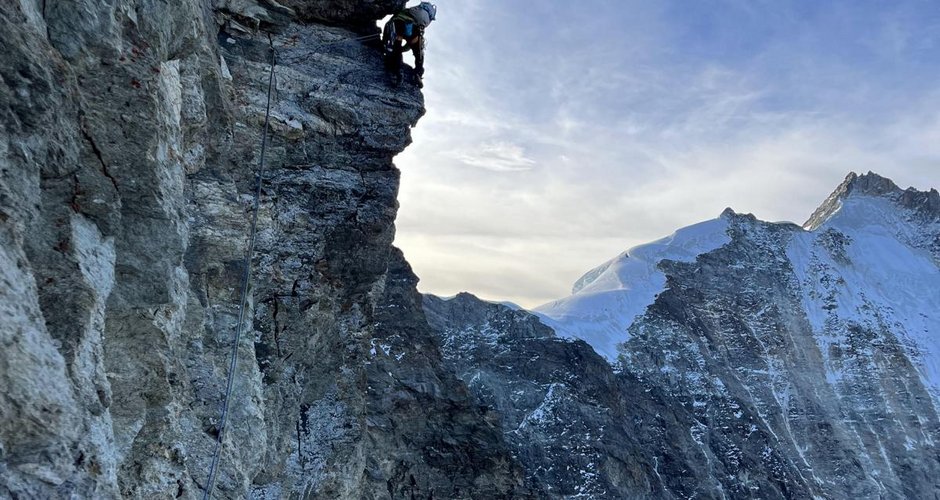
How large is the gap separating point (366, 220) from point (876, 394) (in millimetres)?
77895

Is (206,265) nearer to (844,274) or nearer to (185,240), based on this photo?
(185,240)

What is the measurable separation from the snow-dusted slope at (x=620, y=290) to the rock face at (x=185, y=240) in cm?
4888

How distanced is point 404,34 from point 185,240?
302 inches

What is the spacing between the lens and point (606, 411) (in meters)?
56.6

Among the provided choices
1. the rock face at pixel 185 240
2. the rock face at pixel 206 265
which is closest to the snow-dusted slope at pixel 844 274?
the rock face at pixel 206 265

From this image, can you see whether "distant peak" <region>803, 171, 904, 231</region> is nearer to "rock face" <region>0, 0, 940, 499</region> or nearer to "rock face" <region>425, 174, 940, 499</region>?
"rock face" <region>425, 174, 940, 499</region>

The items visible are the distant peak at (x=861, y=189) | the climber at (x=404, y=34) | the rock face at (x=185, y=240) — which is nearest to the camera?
the rock face at (x=185, y=240)

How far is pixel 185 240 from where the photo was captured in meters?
9.40

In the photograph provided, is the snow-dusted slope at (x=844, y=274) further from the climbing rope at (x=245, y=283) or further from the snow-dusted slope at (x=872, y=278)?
the climbing rope at (x=245, y=283)

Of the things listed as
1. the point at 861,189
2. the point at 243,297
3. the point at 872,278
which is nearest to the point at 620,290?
the point at 872,278

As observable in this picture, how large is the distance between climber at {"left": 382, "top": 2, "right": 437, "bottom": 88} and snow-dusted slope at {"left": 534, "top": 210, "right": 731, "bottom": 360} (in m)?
49.0

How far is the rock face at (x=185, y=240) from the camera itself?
630cm

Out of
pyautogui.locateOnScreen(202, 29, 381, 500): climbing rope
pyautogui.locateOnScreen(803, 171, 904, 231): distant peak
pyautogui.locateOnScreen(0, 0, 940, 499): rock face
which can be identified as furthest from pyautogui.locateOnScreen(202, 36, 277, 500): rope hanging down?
pyautogui.locateOnScreen(803, 171, 904, 231): distant peak

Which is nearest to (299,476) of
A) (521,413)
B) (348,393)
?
(348,393)
